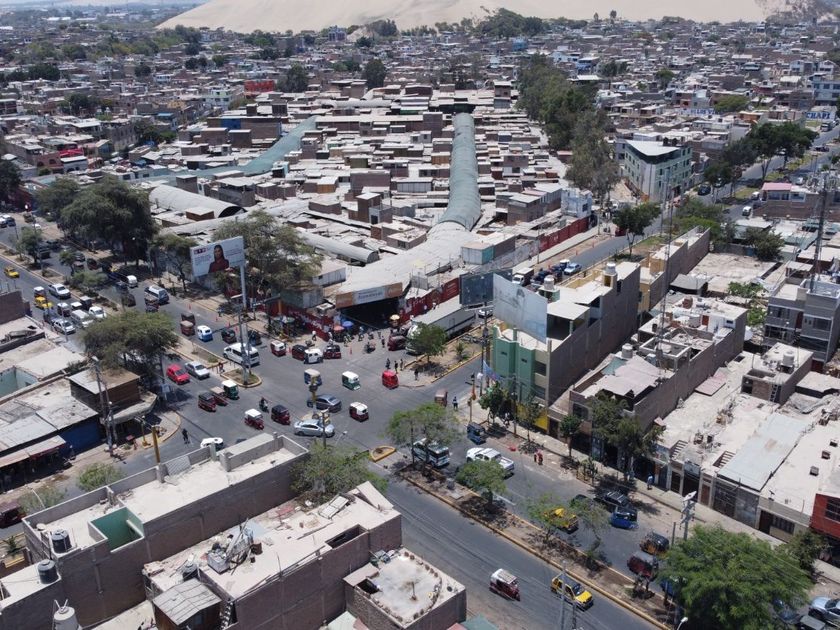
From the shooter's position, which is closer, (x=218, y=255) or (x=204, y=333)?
(x=218, y=255)

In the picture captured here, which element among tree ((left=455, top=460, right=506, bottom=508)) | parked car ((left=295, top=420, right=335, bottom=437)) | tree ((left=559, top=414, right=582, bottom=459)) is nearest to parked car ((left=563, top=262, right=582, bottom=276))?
tree ((left=559, top=414, right=582, bottom=459))

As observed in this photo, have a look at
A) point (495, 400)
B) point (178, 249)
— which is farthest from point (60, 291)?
point (495, 400)

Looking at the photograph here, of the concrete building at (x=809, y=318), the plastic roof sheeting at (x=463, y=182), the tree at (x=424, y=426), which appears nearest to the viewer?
the tree at (x=424, y=426)

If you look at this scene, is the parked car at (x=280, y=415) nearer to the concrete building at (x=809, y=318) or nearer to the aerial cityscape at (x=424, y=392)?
the aerial cityscape at (x=424, y=392)

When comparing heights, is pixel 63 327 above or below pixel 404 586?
below

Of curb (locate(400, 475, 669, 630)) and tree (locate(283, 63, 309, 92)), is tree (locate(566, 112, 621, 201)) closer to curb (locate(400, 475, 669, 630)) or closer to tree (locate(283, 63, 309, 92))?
curb (locate(400, 475, 669, 630))

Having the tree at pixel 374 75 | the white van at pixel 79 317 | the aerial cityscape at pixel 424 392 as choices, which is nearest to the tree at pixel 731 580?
the aerial cityscape at pixel 424 392

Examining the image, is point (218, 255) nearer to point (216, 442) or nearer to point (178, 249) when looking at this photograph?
point (178, 249)
